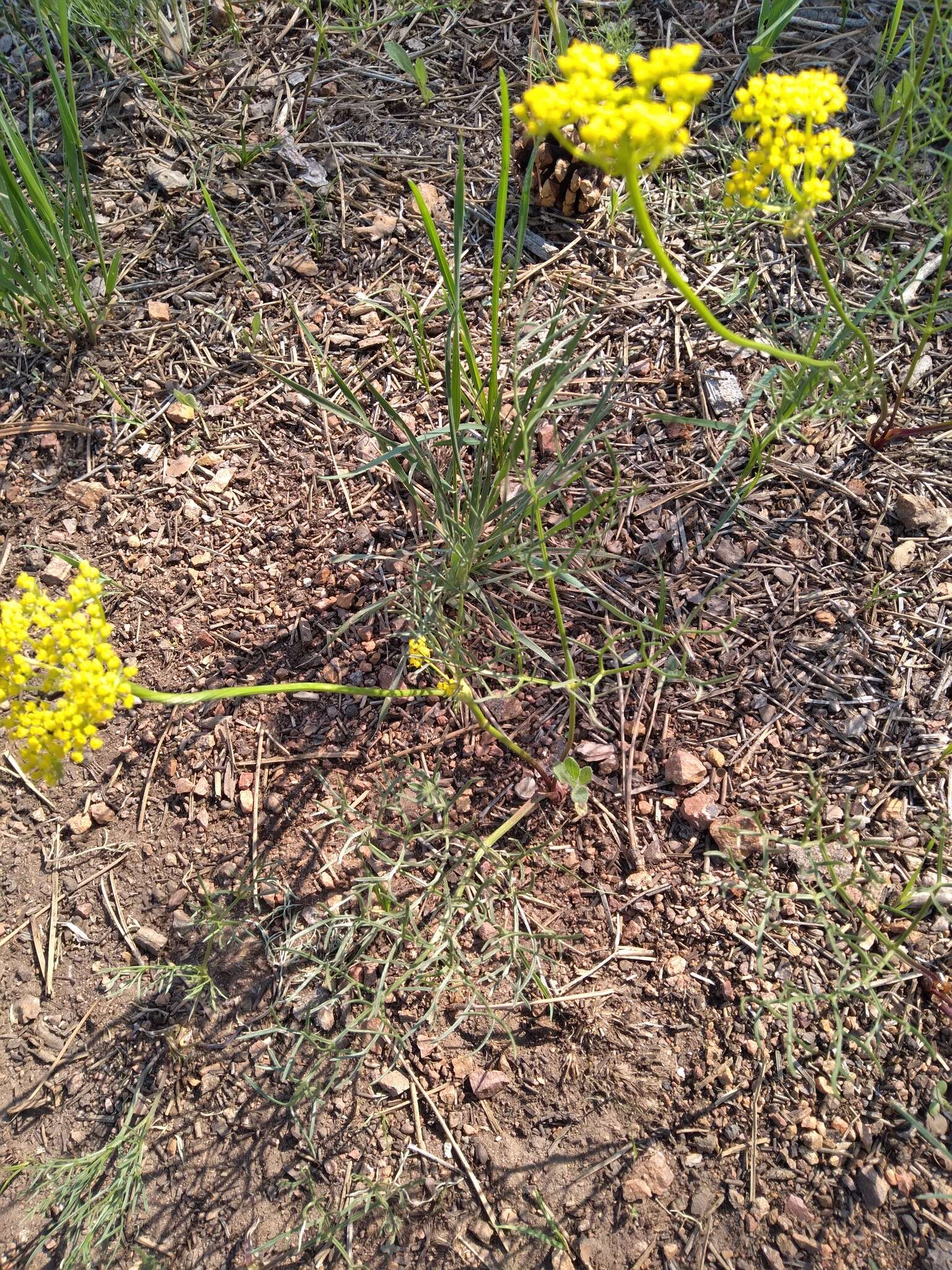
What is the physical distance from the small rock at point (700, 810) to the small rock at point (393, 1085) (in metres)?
0.86

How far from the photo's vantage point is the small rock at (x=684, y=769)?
1985mm

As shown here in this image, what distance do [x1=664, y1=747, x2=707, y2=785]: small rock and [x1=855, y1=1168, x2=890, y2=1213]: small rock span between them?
84 cm

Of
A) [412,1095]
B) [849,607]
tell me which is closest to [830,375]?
[849,607]

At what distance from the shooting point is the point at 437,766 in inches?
81.4

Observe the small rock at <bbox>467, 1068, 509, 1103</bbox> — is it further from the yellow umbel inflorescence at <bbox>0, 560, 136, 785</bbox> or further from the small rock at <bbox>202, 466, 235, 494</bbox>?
the small rock at <bbox>202, 466, 235, 494</bbox>

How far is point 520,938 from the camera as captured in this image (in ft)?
6.23

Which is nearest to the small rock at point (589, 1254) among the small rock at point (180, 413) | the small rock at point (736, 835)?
the small rock at point (736, 835)

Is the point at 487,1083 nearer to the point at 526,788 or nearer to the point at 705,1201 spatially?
the point at 705,1201

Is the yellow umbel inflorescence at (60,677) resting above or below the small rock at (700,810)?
above

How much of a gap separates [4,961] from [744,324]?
98.8 inches

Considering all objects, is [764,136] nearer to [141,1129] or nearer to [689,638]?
[689,638]

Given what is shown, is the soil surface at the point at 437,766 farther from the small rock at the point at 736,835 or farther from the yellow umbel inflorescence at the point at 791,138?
the yellow umbel inflorescence at the point at 791,138

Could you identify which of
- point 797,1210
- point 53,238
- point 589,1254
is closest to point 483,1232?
point 589,1254

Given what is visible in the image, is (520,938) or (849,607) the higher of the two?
(849,607)
